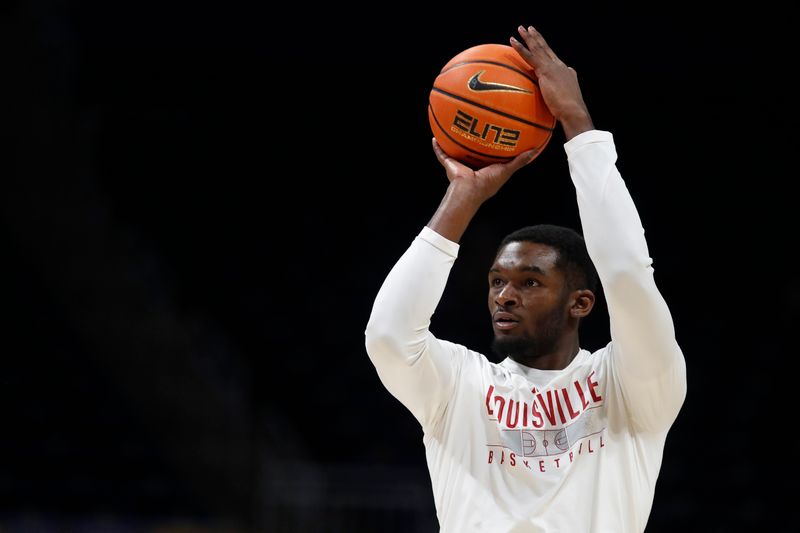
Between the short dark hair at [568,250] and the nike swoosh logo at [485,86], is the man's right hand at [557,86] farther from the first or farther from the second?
the short dark hair at [568,250]

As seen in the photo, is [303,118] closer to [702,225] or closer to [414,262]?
[702,225]

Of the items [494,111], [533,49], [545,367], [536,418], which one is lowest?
[536,418]

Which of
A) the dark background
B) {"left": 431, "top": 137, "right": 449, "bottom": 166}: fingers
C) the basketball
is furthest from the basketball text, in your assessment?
the dark background

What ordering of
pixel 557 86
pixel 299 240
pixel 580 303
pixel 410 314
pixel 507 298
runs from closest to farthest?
pixel 410 314 < pixel 557 86 < pixel 507 298 < pixel 580 303 < pixel 299 240

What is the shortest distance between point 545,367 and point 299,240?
9.28 m

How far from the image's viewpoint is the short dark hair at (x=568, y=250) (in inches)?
124

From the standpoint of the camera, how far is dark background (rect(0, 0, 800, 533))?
969 cm

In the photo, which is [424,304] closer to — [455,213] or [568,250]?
[455,213]

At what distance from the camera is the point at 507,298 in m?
3.04

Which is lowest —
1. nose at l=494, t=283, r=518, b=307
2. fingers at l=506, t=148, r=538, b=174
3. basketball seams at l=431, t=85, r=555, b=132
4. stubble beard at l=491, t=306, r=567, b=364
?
stubble beard at l=491, t=306, r=567, b=364

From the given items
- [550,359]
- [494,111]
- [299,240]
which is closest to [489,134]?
[494,111]

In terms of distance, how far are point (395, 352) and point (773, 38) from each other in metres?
8.60

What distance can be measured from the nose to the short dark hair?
0.55 ft

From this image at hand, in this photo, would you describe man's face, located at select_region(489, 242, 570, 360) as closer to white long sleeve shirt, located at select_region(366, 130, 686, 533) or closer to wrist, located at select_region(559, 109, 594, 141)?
white long sleeve shirt, located at select_region(366, 130, 686, 533)
